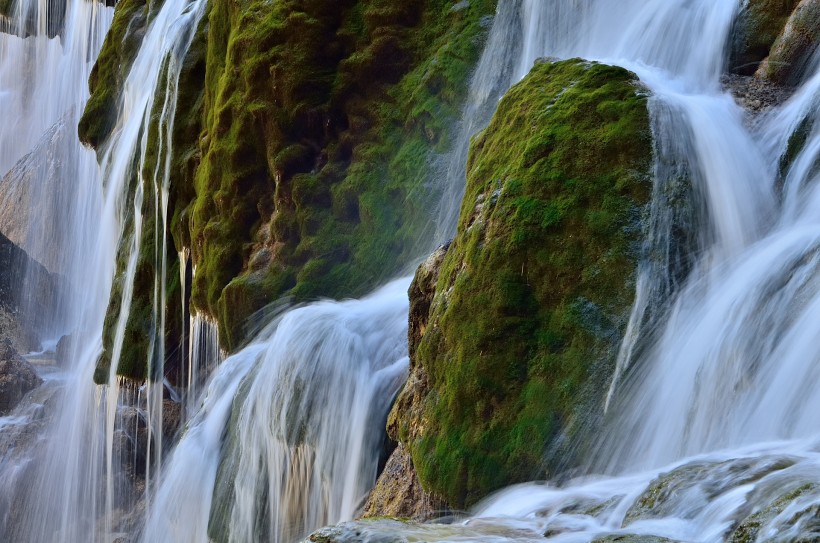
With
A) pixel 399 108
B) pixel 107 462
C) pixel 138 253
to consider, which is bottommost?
pixel 107 462

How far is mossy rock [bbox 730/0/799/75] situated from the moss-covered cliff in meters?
3.29

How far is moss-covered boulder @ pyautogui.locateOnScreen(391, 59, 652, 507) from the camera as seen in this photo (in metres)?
6.36

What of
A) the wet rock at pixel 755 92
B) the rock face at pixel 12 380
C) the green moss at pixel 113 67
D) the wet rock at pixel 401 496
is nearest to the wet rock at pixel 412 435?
the wet rock at pixel 401 496

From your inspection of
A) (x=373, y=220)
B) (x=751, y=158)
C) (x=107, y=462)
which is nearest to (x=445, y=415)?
(x=751, y=158)

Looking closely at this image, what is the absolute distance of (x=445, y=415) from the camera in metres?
6.84

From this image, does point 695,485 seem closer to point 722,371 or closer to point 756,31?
point 722,371

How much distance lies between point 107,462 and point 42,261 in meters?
13.0

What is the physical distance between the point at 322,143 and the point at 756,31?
508 cm

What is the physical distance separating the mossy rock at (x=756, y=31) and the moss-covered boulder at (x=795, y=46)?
0.14m

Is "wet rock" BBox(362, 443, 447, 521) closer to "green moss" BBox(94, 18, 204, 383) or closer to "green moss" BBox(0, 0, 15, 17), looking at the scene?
"green moss" BBox(94, 18, 204, 383)

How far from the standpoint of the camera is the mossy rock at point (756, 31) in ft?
27.1

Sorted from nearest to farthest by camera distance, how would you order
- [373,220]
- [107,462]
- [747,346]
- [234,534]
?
1. [747,346]
2. [234,534]
3. [373,220]
4. [107,462]

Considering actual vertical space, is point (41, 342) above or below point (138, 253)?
below

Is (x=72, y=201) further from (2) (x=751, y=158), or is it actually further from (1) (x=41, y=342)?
(2) (x=751, y=158)
